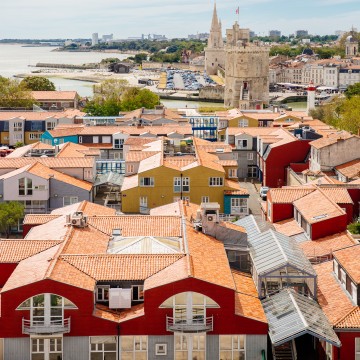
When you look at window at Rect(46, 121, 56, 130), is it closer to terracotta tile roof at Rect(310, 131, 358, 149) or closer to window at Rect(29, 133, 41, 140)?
window at Rect(29, 133, 41, 140)

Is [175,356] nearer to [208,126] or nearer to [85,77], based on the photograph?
[208,126]

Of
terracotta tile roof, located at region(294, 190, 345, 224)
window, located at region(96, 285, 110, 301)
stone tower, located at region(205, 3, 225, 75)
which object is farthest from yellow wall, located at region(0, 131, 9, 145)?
stone tower, located at region(205, 3, 225, 75)

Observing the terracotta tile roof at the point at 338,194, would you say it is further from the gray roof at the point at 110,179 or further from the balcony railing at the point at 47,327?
the balcony railing at the point at 47,327

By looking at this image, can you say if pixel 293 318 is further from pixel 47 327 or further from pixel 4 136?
pixel 4 136

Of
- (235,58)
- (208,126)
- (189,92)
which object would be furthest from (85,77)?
(208,126)

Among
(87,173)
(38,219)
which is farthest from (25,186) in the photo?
(38,219)
